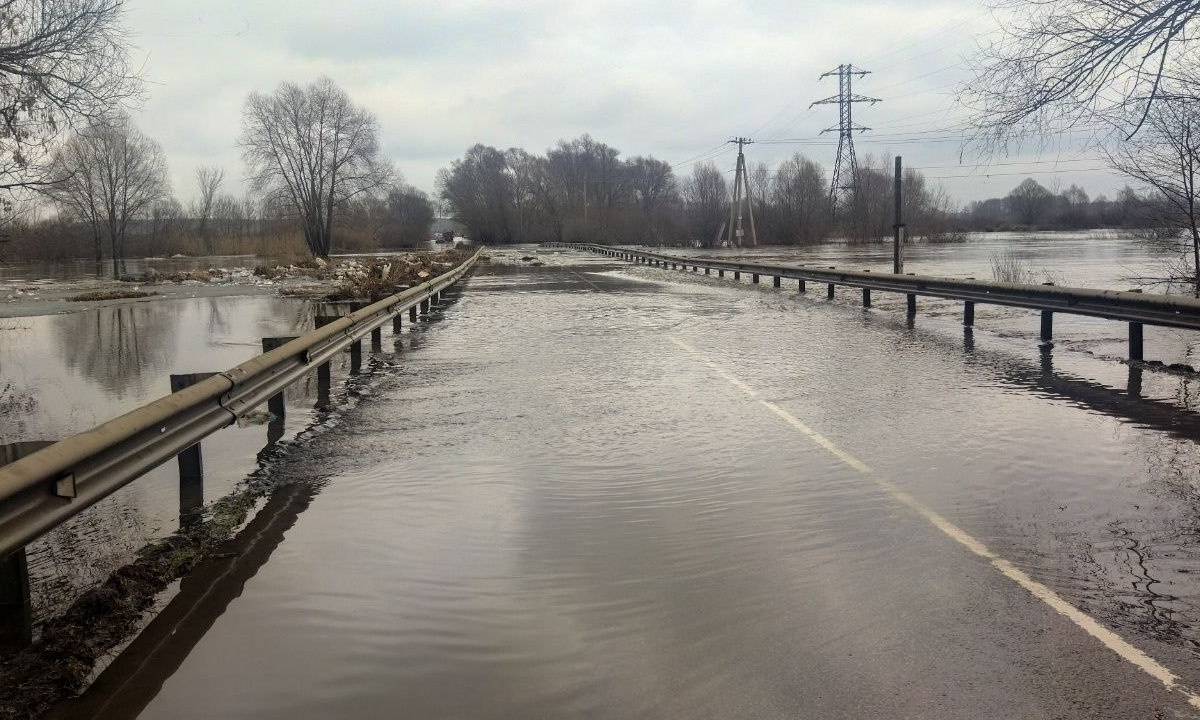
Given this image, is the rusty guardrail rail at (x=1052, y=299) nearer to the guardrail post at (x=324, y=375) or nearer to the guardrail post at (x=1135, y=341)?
the guardrail post at (x=1135, y=341)

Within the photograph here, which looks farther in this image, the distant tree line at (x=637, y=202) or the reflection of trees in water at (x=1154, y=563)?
the distant tree line at (x=637, y=202)

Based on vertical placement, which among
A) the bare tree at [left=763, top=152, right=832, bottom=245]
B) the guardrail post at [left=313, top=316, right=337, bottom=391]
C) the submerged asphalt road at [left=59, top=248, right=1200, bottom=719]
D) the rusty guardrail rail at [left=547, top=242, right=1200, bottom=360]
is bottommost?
the submerged asphalt road at [left=59, top=248, right=1200, bottom=719]

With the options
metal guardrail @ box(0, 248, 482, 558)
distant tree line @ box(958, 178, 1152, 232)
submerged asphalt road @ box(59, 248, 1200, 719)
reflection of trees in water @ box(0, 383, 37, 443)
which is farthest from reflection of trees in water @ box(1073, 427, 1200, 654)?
distant tree line @ box(958, 178, 1152, 232)

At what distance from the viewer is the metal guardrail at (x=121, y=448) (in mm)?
4168

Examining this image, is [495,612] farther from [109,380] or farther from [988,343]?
[988,343]

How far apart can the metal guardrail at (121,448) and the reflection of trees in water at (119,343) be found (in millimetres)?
5043

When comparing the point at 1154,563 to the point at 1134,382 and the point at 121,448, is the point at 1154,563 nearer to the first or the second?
the point at 121,448

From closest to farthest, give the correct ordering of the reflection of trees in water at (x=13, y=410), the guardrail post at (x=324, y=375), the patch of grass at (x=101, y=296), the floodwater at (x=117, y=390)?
1. the floodwater at (x=117, y=390)
2. the reflection of trees in water at (x=13, y=410)
3. the guardrail post at (x=324, y=375)
4. the patch of grass at (x=101, y=296)

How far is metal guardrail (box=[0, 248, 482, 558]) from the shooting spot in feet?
13.7

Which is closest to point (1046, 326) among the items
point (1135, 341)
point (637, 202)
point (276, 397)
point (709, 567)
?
point (1135, 341)

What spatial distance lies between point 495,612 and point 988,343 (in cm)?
1322

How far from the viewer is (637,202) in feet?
609

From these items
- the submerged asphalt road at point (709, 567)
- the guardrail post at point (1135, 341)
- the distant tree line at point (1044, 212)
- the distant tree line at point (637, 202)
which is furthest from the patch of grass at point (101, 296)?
the distant tree line at point (1044, 212)

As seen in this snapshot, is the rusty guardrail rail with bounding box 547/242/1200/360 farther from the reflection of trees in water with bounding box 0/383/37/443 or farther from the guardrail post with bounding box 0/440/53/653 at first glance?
the reflection of trees in water with bounding box 0/383/37/443
